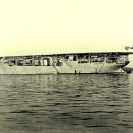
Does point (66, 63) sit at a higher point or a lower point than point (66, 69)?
higher

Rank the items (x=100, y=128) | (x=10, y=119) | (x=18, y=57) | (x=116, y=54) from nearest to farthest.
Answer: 1. (x=100, y=128)
2. (x=10, y=119)
3. (x=116, y=54)
4. (x=18, y=57)

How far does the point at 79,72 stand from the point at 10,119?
12871cm

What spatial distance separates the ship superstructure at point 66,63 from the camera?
146 m

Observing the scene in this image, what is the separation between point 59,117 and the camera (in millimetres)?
22141

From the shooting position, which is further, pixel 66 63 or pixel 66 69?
pixel 66 69

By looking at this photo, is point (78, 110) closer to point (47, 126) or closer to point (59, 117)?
point (59, 117)

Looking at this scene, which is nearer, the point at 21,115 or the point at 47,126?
the point at 47,126

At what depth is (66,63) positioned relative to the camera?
5906 inches

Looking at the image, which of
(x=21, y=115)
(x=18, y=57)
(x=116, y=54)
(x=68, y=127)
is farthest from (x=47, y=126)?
(x=18, y=57)

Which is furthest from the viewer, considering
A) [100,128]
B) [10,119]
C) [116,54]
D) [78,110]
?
[116,54]

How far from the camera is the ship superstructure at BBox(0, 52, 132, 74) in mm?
146250

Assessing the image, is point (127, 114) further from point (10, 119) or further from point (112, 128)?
point (10, 119)

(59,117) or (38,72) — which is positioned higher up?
(59,117)

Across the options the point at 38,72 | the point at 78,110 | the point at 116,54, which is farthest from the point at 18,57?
the point at 78,110
